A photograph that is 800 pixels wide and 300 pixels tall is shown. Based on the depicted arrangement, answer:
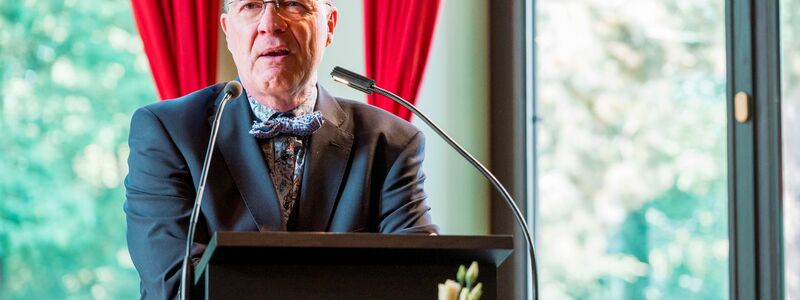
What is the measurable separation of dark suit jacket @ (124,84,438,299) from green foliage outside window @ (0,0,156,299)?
160cm

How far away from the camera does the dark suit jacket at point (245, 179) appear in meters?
3.24

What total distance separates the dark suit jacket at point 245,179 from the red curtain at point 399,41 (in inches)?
70.2

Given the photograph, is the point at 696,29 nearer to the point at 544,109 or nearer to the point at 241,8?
the point at 544,109

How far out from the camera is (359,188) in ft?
11.3

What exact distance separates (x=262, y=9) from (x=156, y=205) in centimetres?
62

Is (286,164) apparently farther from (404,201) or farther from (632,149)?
(632,149)

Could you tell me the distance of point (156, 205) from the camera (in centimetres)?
327

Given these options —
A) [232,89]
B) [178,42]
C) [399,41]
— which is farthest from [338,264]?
[399,41]

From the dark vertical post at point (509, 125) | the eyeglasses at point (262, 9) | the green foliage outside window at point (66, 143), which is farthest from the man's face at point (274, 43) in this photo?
the dark vertical post at point (509, 125)

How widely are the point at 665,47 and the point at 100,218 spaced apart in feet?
7.31

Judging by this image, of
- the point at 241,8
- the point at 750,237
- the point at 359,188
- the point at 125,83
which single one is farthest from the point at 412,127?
the point at 125,83

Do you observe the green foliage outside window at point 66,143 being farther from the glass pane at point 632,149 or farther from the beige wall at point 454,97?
the glass pane at point 632,149

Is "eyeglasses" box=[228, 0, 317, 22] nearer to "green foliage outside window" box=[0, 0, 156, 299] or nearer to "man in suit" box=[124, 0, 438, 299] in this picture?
"man in suit" box=[124, 0, 438, 299]

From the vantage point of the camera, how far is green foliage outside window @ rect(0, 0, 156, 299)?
4.92 meters
